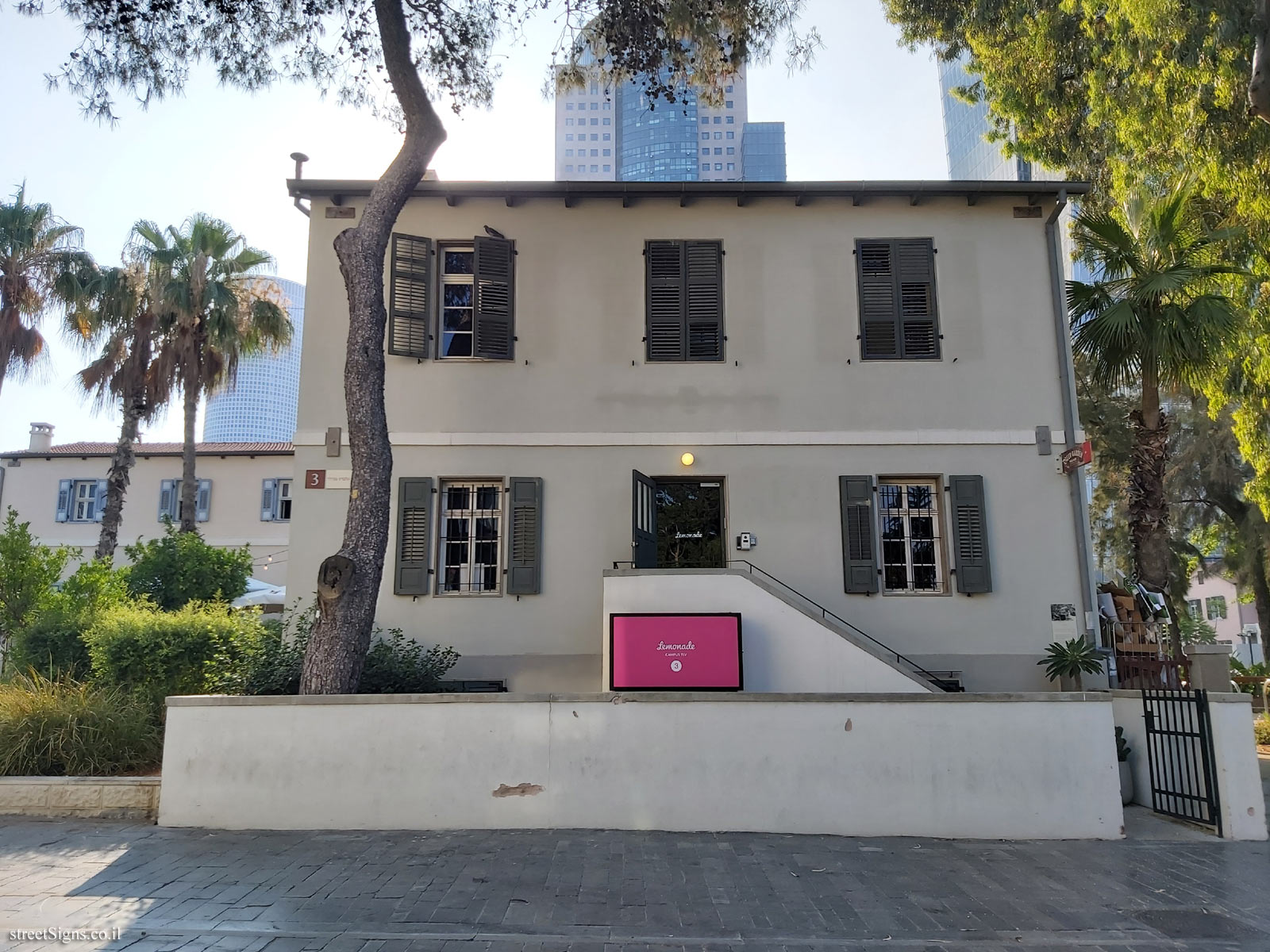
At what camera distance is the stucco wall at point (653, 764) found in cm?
760

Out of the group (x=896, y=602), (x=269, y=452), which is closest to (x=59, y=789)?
(x=896, y=602)

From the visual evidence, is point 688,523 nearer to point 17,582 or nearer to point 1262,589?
point 17,582

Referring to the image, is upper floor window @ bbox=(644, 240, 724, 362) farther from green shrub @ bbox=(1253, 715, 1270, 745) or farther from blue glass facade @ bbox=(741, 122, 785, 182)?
blue glass facade @ bbox=(741, 122, 785, 182)

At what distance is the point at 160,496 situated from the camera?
2838 centimetres

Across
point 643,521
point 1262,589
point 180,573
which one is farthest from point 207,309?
point 1262,589

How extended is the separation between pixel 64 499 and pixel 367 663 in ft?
80.2

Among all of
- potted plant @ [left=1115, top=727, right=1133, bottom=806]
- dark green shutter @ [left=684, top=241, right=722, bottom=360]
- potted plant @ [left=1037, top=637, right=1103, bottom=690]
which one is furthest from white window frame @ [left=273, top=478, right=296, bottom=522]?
potted plant @ [left=1115, top=727, right=1133, bottom=806]

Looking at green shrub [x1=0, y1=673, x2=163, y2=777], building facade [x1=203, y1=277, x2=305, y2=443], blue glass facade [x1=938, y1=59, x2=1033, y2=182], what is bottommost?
green shrub [x1=0, y1=673, x2=163, y2=777]

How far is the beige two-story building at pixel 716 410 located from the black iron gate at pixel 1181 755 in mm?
2322

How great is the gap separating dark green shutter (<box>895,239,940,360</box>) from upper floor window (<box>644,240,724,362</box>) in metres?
2.45

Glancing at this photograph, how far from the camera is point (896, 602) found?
11.2 metres

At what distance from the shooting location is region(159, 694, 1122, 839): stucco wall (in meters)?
7.60

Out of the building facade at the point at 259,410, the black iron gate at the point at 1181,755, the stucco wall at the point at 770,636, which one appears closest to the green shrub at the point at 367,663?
the stucco wall at the point at 770,636

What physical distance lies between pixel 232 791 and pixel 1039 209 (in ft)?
39.1
